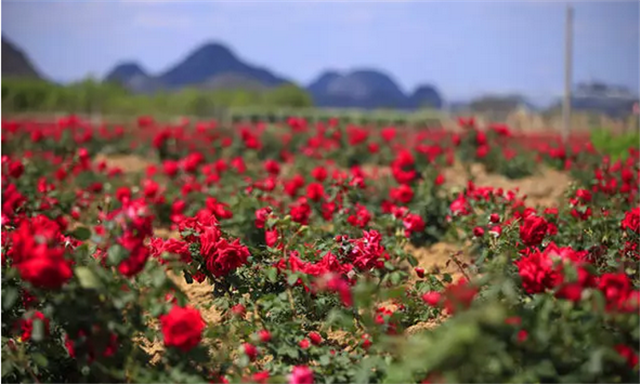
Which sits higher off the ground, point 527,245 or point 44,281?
point 44,281

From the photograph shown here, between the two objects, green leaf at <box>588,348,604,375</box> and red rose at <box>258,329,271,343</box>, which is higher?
green leaf at <box>588,348,604,375</box>

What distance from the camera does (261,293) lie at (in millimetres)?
2898

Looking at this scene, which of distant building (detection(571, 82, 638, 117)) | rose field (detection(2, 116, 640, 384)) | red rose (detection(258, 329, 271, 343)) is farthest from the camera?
distant building (detection(571, 82, 638, 117))

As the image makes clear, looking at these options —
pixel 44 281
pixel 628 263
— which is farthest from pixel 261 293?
pixel 628 263

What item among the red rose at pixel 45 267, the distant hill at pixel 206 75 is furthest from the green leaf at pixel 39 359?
the distant hill at pixel 206 75

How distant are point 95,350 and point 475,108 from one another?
21.6m

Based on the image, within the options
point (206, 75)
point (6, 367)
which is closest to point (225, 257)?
point (6, 367)

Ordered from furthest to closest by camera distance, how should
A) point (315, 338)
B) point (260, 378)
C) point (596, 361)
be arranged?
1. point (315, 338)
2. point (260, 378)
3. point (596, 361)

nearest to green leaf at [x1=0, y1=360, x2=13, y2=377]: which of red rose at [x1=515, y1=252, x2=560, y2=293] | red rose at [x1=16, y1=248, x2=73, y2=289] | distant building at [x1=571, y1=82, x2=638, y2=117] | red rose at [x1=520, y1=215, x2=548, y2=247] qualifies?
red rose at [x1=16, y1=248, x2=73, y2=289]

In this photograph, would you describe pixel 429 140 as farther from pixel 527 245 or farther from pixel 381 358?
pixel 381 358

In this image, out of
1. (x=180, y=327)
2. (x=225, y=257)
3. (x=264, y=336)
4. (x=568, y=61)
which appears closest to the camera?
(x=180, y=327)

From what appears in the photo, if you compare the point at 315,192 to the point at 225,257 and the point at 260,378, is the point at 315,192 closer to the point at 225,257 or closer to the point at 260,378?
the point at 225,257

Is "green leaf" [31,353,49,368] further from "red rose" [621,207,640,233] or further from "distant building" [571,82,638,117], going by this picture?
"distant building" [571,82,638,117]

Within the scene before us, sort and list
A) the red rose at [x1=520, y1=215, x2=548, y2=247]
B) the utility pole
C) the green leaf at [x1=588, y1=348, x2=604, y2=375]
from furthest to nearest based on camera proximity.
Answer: the utility pole, the red rose at [x1=520, y1=215, x2=548, y2=247], the green leaf at [x1=588, y1=348, x2=604, y2=375]
